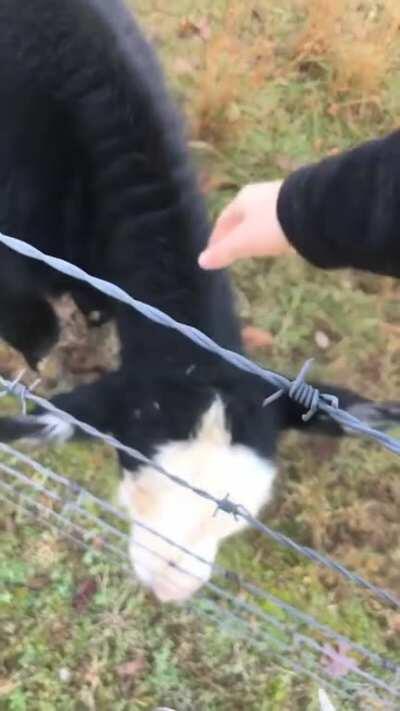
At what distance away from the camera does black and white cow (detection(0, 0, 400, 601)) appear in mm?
2459

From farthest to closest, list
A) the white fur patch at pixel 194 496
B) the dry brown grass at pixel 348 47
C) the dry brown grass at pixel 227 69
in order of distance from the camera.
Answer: the dry brown grass at pixel 348 47, the dry brown grass at pixel 227 69, the white fur patch at pixel 194 496

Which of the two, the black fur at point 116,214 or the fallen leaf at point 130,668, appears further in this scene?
the fallen leaf at point 130,668

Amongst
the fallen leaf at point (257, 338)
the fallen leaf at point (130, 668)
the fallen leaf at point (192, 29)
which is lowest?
the fallen leaf at point (130, 668)

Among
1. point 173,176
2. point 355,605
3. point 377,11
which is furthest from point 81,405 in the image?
point 377,11

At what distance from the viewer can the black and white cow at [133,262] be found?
2.46 metres

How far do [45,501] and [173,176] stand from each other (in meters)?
1.17

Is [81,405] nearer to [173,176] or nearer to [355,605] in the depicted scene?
[173,176]

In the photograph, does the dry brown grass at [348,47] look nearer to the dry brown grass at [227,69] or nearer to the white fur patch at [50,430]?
the dry brown grass at [227,69]

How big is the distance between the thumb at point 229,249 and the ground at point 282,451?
127 cm

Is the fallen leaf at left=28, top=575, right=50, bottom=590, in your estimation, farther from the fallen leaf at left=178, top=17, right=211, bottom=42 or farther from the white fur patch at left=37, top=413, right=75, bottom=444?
the fallen leaf at left=178, top=17, right=211, bottom=42

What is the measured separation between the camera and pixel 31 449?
3.19 meters

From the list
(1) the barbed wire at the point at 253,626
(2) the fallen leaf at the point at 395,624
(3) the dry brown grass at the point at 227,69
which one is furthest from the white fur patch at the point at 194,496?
(3) the dry brown grass at the point at 227,69

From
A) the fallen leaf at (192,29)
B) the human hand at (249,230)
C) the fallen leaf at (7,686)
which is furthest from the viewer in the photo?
the fallen leaf at (192,29)

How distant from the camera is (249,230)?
200 cm
